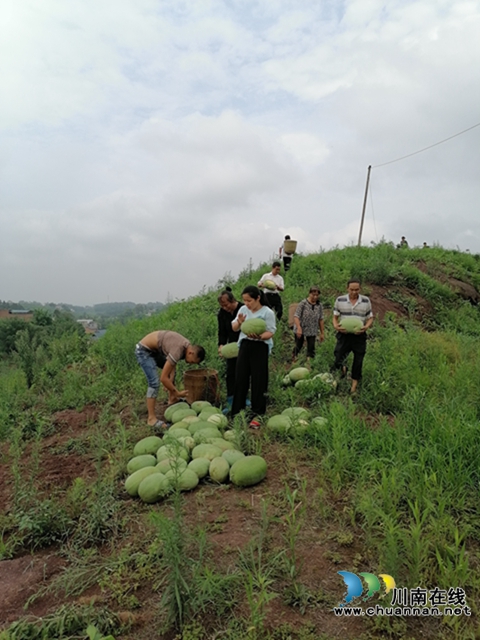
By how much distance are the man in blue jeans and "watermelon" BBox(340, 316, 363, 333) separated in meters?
1.98

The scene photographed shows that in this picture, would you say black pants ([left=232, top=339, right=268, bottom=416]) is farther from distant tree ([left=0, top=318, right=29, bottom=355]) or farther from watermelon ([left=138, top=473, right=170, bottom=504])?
distant tree ([left=0, top=318, right=29, bottom=355])

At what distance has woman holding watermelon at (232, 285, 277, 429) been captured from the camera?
4.82m

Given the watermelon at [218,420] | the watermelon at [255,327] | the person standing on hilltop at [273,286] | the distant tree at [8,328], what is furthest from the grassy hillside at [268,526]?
the distant tree at [8,328]

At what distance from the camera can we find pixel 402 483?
293 cm

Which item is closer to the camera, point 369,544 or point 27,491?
point 369,544

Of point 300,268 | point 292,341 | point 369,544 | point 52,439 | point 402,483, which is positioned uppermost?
point 300,268

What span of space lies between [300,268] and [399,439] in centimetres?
989

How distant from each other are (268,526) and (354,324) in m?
3.22

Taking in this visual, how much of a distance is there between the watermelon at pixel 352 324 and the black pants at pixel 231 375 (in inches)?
60.6

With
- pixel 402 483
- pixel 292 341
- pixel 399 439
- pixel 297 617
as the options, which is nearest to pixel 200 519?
pixel 297 617

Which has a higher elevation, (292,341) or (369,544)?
(292,341)

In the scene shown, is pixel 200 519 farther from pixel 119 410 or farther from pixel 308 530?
pixel 119 410

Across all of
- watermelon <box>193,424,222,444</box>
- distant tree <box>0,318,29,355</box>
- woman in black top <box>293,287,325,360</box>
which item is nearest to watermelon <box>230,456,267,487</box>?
watermelon <box>193,424,222,444</box>

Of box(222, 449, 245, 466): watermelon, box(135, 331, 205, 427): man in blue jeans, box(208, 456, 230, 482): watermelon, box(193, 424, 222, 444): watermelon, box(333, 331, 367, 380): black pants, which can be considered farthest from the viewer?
box(333, 331, 367, 380): black pants
